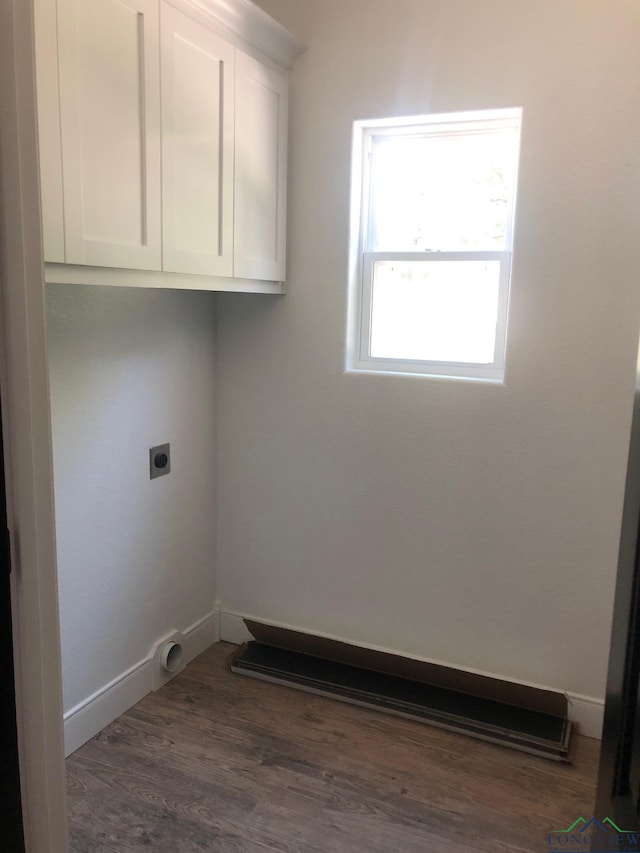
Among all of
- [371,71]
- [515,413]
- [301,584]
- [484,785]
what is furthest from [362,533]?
[371,71]

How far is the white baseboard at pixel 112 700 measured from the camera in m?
2.18

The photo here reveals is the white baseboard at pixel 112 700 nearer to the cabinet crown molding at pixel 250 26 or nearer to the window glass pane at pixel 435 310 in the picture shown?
the window glass pane at pixel 435 310

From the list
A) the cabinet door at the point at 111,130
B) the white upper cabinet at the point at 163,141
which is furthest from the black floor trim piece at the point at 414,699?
the cabinet door at the point at 111,130

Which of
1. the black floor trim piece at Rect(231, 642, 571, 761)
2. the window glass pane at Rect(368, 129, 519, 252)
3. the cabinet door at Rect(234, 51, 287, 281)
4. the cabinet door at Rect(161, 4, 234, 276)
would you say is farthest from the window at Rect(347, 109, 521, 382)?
the black floor trim piece at Rect(231, 642, 571, 761)

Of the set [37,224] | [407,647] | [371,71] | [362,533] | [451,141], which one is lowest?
[407,647]

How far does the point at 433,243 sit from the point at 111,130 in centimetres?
125

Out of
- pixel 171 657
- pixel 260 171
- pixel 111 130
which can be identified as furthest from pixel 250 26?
pixel 171 657

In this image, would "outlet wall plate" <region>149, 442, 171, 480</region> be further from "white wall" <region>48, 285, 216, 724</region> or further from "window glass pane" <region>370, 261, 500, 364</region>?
"window glass pane" <region>370, 261, 500, 364</region>

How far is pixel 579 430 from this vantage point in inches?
88.2

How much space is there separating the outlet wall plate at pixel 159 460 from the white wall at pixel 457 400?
0.34 m

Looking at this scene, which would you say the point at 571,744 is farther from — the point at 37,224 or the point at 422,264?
the point at 37,224

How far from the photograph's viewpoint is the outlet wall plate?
2479 millimetres

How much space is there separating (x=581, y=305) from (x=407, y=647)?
141cm

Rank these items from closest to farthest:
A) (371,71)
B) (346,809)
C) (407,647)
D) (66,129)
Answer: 1. (66,129)
2. (346,809)
3. (371,71)
4. (407,647)
